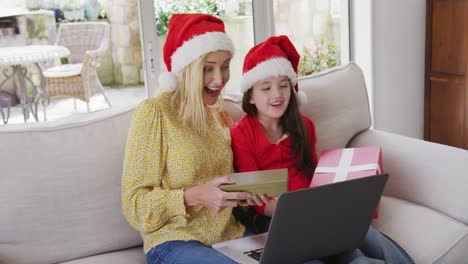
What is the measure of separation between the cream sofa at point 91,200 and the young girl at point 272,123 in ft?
1.11

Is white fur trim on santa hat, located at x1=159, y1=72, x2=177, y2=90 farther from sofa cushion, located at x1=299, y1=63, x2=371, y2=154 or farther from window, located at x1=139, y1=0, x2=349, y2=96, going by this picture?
window, located at x1=139, y1=0, x2=349, y2=96

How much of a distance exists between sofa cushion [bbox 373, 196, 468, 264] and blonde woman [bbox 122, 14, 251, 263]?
0.51 m

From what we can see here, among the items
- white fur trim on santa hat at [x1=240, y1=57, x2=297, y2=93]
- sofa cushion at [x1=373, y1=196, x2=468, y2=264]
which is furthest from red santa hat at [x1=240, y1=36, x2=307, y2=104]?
sofa cushion at [x1=373, y1=196, x2=468, y2=264]

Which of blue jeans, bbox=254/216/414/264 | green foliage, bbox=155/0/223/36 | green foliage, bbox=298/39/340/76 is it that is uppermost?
green foliage, bbox=155/0/223/36

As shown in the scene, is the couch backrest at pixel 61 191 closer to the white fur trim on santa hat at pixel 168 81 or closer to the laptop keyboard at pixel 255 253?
the white fur trim on santa hat at pixel 168 81

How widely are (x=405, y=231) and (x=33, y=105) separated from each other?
2032 millimetres

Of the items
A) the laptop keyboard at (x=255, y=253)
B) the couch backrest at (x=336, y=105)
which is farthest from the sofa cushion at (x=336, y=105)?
the laptop keyboard at (x=255, y=253)

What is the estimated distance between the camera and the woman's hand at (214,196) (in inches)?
57.6

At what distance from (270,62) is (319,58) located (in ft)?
6.43

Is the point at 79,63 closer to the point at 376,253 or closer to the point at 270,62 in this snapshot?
the point at 270,62

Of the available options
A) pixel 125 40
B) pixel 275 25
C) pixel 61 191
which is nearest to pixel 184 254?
pixel 61 191

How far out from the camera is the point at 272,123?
6.21ft

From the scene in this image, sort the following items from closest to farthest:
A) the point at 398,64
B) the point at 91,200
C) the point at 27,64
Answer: the point at 91,200, the point at 27,64, the point at 398,64

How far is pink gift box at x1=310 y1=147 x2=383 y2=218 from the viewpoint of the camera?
1713mm
